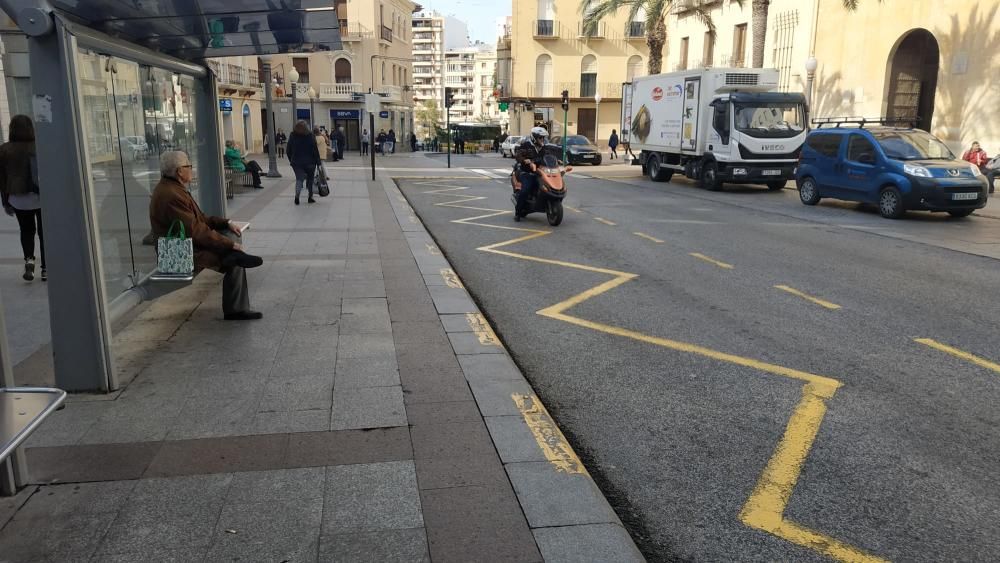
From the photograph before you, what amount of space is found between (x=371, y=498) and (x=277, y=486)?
467 millimetres

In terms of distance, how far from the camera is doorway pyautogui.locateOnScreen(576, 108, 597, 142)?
54594mm

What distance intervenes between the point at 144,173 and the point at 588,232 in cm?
714

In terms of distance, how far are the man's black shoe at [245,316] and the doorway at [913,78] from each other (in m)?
24.8

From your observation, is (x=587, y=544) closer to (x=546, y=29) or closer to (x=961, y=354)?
(x=961, y=354)

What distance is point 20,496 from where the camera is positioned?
329 centimetres

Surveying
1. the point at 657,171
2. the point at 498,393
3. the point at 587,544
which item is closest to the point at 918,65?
the point at 657,171

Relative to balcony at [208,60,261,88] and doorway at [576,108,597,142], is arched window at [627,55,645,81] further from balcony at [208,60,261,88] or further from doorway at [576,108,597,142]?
balcony at [208,60,261,88]

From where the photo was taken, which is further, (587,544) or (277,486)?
(277,486)

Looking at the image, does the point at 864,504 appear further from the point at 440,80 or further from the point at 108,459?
the point at 440,80

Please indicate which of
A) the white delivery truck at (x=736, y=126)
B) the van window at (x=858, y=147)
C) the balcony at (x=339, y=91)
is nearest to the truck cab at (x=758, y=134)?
the white delivery truck at (x=736, y=126)

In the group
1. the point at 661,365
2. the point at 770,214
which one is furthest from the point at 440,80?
the point at 661,365

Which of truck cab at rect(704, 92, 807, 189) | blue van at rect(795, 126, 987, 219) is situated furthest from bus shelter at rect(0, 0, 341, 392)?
truck cab at rect(704, 92, 807, 189)

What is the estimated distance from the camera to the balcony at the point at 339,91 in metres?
54.0

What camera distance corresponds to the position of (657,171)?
76.4 feet
